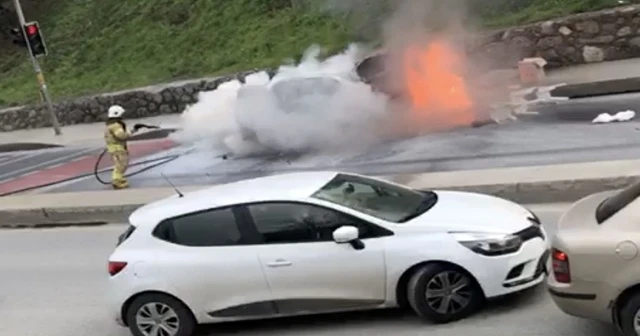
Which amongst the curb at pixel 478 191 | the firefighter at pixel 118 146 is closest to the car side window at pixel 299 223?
the curb at pixel 478 191

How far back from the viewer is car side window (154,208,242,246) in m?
7.86

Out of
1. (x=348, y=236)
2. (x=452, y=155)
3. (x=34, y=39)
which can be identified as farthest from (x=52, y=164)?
(x=348, y=236)

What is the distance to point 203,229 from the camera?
7945mm

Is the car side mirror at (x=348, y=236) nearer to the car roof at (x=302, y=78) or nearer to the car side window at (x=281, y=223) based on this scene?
the car side window at (x=281, y=223)

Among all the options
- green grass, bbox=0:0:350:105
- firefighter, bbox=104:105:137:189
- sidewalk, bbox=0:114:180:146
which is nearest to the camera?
firefighter, bbox=104:105:137:189

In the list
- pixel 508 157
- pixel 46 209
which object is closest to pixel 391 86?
pixel 508 157

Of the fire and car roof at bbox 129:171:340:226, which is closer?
car roof at bbox 129:171:340:226

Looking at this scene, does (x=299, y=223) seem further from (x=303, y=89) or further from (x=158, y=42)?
(x=158, y=42)

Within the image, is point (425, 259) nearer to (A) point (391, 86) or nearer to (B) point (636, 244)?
(B) point (636, 244)

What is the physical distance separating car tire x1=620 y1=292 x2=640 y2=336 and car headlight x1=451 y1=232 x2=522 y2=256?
4.48 ft

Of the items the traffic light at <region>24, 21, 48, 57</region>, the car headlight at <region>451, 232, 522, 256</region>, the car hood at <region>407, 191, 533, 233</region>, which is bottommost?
the car headlight at <region>451, 232, 522, 256</region>

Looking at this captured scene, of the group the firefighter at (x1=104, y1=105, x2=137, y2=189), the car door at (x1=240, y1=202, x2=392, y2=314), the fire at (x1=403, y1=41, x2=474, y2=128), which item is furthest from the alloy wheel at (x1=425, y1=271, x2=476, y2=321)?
the fire at (x1=403, y1=41, x2=474, y2=128)

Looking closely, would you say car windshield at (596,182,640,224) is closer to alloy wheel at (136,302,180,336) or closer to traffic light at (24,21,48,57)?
alloy wheel at (136,302,180,336)

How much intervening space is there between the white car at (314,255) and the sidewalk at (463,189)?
3.67 m
